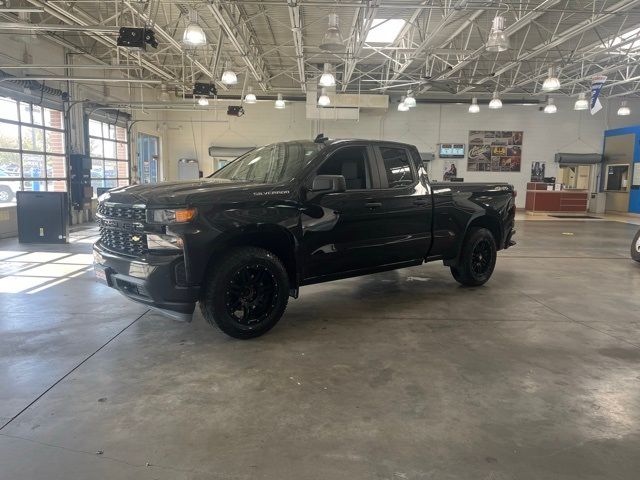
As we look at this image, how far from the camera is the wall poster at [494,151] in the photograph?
71.3ft

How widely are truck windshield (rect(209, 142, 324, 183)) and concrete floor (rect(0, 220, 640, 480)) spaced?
4.91ft

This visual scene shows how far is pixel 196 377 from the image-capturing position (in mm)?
3396

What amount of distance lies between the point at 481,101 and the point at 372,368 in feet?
67.5

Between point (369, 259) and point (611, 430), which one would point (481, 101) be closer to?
point (369, 259)

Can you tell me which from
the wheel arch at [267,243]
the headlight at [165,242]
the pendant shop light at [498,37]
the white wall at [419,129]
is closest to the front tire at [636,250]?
the pendant shop light at [498,37]

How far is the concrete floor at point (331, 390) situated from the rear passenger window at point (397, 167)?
143cm

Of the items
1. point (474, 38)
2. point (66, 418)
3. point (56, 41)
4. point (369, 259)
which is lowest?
point (66, 418)

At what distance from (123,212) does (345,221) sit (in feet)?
6.67

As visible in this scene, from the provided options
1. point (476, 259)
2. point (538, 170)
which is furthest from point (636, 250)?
point (538, 170)

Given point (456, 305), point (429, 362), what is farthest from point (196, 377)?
point (456, 305)

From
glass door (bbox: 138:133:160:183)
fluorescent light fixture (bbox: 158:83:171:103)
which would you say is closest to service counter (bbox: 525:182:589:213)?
fluorescent light fixture (bbox: 158:83:171:103)

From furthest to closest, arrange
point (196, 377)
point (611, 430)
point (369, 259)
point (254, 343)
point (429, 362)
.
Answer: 1. point (369, 259)
2. point (254, 343)
3. point (429, 362)
4. point (196, 377)
5. point (611, 430)

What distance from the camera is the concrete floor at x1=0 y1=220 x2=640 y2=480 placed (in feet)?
7.91

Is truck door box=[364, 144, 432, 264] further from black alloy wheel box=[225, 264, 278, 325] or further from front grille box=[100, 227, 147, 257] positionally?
front grille box=[100, 227, 147, 257]
